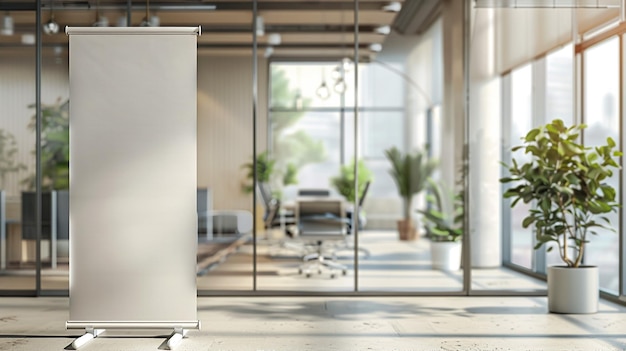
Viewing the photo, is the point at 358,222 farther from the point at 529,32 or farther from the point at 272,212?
the point at 529,32

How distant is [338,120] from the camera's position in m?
8.47

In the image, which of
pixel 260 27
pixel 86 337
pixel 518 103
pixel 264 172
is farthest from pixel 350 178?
pixel 86 337

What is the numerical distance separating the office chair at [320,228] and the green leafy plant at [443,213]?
Answer: 2.75ft

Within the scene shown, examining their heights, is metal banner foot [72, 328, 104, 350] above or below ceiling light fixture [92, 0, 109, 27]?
below

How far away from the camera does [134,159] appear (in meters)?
6.29

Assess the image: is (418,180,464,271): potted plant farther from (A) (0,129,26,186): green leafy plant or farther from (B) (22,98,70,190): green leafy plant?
(A) (0,129,26,186): green leafy plant

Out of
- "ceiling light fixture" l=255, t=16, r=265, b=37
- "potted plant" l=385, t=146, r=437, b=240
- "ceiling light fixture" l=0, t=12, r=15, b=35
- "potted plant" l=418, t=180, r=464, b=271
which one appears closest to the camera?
"potted plant" l=385, t=146, r=437, b=240

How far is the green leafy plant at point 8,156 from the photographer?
8633 mm

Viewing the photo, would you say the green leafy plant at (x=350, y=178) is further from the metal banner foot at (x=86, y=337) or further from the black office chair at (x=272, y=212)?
the metal banner foot at (x=86, y=337)

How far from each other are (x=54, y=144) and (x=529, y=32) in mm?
4947

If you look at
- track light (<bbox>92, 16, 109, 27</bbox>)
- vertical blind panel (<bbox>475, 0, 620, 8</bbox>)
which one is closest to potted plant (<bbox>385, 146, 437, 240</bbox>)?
vertical blind panel (<bbox>475, 0, 620, 8</bbox>)

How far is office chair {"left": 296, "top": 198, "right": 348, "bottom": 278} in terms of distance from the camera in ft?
27.7

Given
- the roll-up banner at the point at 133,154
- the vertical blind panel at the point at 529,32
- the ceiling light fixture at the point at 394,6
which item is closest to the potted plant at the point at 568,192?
the vertical blind panel at the point at 529,32

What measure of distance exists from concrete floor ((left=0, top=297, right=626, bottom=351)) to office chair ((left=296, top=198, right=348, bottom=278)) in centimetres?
35
